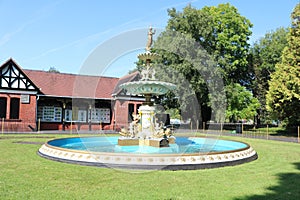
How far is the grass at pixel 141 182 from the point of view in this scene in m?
6.13

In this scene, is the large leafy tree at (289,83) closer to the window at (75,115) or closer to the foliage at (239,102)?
the foliage at (239,102)

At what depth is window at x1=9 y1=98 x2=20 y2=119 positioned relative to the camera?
90.7 ft

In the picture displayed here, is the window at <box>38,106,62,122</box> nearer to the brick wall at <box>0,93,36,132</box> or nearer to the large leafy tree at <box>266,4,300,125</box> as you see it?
the brick wall at <box>0,93,36,132</box>

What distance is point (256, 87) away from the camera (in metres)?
44.6

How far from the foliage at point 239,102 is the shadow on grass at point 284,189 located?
25691mm

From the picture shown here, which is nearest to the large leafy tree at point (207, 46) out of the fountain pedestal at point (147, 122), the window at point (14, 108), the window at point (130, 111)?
the window at point (130, 111)

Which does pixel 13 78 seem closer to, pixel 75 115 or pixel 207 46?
pixel 75 115

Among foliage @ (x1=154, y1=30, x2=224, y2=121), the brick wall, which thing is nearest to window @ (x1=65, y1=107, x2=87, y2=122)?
the brick wall

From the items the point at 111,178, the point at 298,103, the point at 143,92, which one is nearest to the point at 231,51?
the point at 298,103

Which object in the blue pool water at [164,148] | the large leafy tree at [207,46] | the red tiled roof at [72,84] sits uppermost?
the large leafy tree at [207,46]

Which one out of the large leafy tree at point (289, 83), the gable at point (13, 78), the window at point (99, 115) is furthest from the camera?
the window at point (99, 115)

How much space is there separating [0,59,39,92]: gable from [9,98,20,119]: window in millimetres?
1320

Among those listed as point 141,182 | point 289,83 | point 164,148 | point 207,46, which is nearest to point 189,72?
point 207,46

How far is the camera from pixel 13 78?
2764 centimetres
